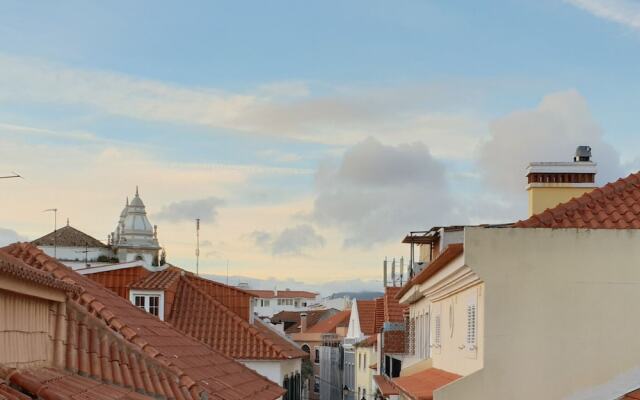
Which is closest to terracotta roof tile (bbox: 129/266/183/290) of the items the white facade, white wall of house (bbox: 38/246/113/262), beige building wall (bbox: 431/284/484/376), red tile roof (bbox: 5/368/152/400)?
beige building wall (bbox: 431/284/484/376)

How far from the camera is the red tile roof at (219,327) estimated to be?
93.3 feet

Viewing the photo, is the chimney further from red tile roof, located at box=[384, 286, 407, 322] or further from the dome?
the dome

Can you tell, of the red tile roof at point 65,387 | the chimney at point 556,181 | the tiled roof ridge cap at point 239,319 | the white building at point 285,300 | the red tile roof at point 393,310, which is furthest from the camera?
the white building at point 285,300

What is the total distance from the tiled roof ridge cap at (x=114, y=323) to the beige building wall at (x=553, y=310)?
10.6 feet

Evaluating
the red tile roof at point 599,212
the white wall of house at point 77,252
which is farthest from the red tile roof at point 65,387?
the white wall of house at point 77,252

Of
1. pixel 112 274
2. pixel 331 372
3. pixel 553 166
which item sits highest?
pixel 553 166

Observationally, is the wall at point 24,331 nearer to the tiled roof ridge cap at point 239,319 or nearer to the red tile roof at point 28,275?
the red tile roof at point 28,275

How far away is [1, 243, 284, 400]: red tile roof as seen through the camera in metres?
11.5

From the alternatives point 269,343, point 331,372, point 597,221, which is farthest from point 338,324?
point 597,221

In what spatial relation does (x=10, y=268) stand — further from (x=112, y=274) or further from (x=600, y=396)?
(x=112, y=274)

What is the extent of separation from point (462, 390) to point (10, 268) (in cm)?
658

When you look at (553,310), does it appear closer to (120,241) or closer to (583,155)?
(583,155)

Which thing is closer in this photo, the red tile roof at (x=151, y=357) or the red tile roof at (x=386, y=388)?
the red tile roof at (x=151, y=357)

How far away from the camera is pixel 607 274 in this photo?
1300 cm
